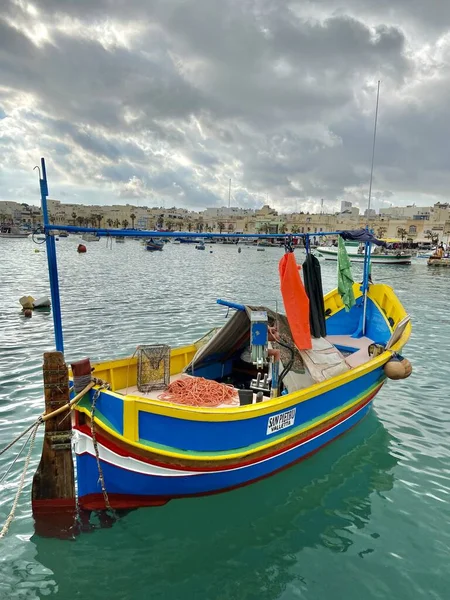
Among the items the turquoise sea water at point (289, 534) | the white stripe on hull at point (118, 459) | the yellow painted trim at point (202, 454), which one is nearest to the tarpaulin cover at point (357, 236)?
the turquoise sea water at point (289, 534)

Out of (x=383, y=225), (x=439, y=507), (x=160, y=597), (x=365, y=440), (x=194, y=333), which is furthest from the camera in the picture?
(x=383, y=225)

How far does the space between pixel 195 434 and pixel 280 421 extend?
1.50 metres

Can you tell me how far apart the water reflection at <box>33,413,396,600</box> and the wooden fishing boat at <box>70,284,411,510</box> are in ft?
1.16

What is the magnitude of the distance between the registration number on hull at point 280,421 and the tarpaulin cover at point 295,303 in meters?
1.40

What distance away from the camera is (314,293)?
8320 millimetres

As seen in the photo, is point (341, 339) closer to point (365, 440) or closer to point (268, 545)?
point (365, 440)

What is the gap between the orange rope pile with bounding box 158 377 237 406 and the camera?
21.0ft

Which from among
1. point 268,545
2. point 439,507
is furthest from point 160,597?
point 439,507

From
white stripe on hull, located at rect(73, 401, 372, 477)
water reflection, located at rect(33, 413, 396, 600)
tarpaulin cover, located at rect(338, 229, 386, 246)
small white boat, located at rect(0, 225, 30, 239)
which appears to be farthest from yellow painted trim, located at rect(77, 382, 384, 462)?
small white boat, located at rect(0, 225, 30, 239)

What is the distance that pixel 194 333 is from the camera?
16.2 m

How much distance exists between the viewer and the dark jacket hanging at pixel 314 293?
8.12 m

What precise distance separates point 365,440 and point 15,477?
21.8 ft

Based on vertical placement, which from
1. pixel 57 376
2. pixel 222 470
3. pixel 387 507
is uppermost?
pixel 57 376

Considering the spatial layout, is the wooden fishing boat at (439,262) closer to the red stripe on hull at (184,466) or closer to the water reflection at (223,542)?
the water reflection at (223,542)
